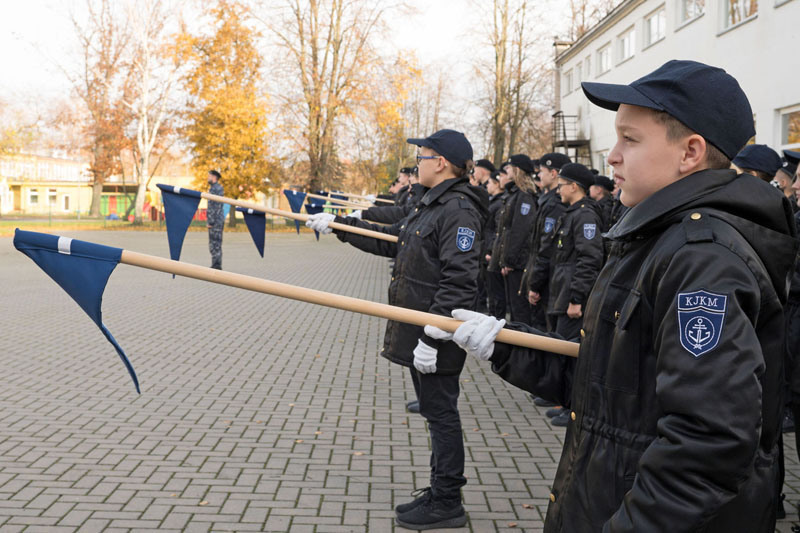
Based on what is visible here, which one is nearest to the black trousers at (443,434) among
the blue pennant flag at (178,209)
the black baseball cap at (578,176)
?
the black baseball cap at (578,176)

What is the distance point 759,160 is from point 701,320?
4.23 metres

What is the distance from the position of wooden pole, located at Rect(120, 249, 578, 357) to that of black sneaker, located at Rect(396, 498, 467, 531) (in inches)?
65.2

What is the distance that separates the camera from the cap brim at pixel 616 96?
171 centimetres

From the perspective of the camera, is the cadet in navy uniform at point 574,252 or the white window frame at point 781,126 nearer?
the cadet in navy uniform at point 574,252

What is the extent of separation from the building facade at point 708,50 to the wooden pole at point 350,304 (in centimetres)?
817

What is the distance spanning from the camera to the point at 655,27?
22.3 metres

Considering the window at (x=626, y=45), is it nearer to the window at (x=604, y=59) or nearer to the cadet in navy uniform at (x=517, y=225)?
the window at (x=604, y=59)

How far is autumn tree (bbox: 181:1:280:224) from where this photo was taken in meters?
34.1

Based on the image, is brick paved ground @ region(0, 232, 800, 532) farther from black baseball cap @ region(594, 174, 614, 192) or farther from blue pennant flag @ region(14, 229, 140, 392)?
black baseball cap @ region(594, 174, 614, 192)

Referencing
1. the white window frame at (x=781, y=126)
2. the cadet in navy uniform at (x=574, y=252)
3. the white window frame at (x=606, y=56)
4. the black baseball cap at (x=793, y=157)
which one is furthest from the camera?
the white window frame at (x=606, y=56)

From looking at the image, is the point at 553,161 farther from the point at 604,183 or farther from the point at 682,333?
the point at 682,333

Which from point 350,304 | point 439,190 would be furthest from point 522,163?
point 350,304

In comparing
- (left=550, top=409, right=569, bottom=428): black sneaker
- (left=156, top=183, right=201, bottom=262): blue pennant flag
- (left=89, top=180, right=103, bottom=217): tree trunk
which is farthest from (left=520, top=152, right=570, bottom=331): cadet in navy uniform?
(left=89, top=180, right=103, bottom=217): tree trunk

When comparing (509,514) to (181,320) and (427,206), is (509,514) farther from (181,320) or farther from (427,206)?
(181,320)
